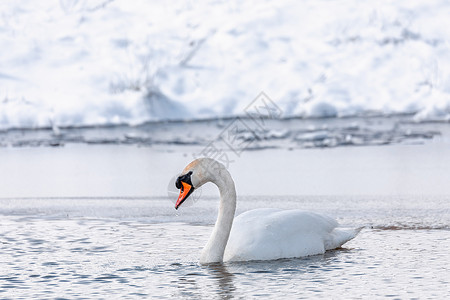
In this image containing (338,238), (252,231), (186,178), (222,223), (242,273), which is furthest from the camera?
(338,238)

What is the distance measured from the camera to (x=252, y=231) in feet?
22.0

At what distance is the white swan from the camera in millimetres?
6453

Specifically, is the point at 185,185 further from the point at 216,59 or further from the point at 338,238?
the point at 216,59

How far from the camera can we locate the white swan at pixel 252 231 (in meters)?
6.45

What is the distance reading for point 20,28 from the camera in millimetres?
20891

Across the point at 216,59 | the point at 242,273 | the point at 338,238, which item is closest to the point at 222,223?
the point at 242,273

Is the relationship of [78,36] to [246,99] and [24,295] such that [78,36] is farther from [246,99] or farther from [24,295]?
[24,295]

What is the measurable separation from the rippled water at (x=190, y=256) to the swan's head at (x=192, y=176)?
0.49 meters

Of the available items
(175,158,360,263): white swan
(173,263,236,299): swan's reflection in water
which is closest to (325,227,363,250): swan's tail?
(175,158,360,263): white swan

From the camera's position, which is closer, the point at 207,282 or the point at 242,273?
the point at 207,282

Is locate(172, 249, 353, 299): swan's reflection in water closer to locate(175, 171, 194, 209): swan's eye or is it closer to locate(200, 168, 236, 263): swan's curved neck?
locate(200, 168, 236, 263): swan's curved neck

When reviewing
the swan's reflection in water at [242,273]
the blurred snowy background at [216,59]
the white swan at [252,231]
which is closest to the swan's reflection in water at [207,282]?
the swan's reflection in water at [242,273]

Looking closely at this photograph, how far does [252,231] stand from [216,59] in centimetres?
1257

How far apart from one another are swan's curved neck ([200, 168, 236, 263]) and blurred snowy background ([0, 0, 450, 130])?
388 inches
